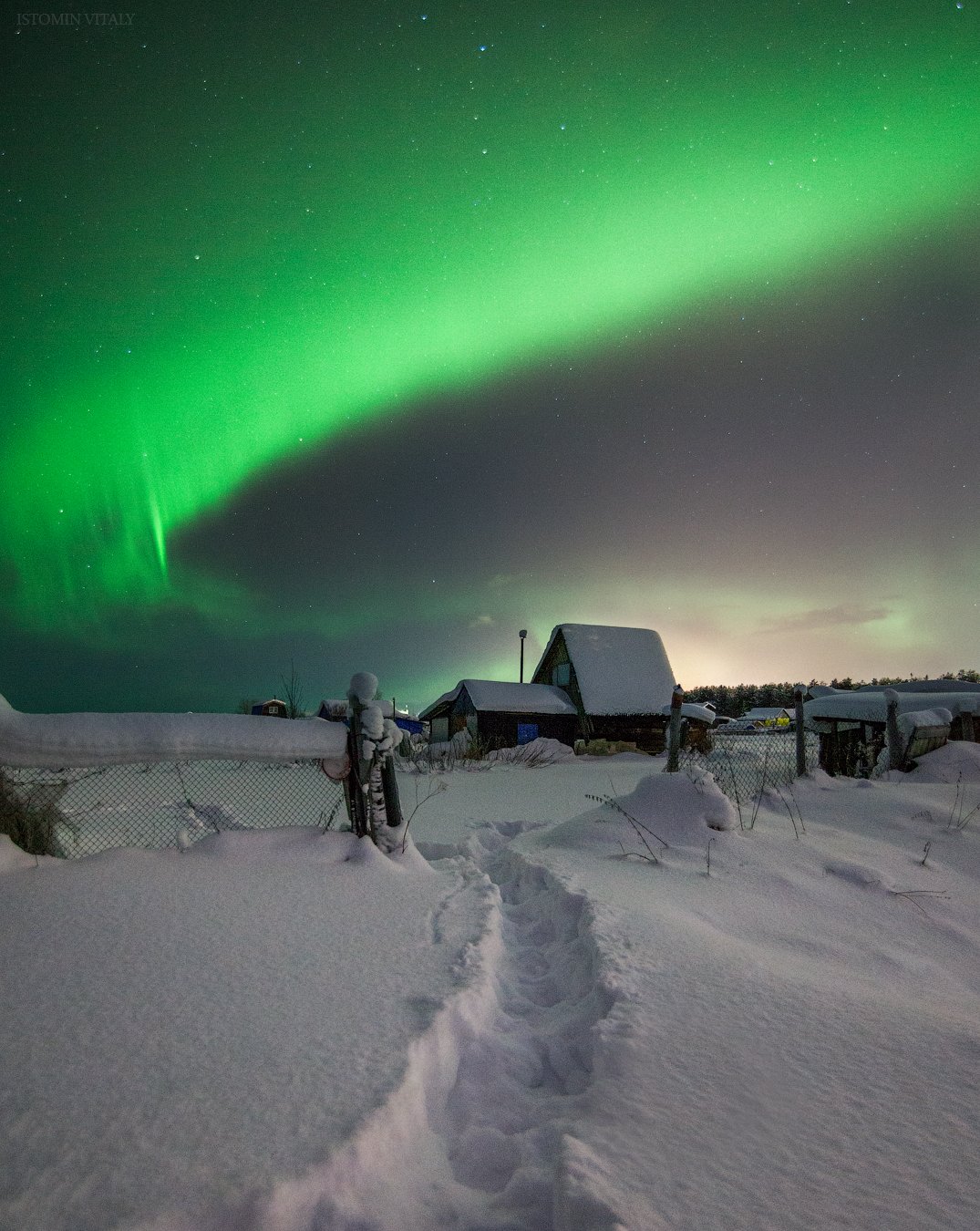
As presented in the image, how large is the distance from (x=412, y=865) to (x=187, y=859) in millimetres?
1415

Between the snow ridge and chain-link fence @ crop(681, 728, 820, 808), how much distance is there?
11.1 ft

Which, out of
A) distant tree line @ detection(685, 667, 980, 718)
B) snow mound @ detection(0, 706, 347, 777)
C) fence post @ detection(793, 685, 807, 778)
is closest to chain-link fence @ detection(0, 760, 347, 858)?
snow mound @ detection(0, 706, 347, 777)

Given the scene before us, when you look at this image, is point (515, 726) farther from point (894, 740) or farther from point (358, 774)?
point (358, 774)

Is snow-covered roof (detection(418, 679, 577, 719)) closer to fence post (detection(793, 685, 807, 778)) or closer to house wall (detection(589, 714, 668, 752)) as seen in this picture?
house wall (detection(589, 714, 668, 752))

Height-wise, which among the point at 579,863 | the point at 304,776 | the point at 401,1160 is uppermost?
the point at 401,1160

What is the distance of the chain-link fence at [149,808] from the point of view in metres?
4.21

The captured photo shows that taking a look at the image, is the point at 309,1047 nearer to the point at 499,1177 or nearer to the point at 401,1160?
the point at 401,1160

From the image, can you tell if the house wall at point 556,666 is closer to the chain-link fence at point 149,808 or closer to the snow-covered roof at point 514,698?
the snow-covered roof at point 514,698

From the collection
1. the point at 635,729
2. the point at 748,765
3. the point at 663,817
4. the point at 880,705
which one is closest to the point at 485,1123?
the point at 663,817

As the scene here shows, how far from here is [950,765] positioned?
9.14 meters

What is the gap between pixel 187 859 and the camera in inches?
143

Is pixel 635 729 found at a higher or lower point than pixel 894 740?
lower

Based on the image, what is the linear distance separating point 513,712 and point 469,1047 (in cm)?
1970

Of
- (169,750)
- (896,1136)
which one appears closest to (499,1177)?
(896,1136)
